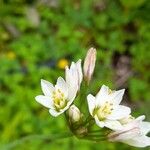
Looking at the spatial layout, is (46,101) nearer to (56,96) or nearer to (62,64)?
(56,96)

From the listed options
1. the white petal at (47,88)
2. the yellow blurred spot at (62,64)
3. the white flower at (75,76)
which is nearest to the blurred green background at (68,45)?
the yellow blurred spot at (62,64)

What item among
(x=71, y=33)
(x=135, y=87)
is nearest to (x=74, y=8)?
(x=71, y=33)

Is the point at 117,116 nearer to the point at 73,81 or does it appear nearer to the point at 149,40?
the point at 73,81

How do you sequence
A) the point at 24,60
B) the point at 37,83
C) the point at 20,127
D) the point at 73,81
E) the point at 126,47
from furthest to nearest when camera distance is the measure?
the point at 126,47 < the point at 24,60 < the point at 37,83 < the point at 20,127 < the point at 73,81

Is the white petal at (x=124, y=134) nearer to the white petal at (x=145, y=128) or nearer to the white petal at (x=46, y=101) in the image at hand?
the white petal at (x=145, y=128)

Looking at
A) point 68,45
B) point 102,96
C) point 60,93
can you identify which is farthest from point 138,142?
point 68,45

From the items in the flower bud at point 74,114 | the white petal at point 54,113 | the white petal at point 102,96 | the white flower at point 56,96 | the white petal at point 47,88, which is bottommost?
the flower bud at point 74,114
